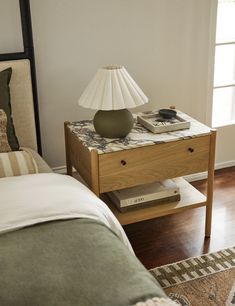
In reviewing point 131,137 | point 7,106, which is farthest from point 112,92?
point 7,106

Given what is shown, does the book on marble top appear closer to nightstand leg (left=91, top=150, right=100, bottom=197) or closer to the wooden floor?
nightstand leg (left=91, top=150, right=100, bottom=197)

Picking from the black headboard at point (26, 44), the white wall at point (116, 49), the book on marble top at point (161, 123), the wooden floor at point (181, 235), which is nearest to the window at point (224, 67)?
the white wall at point (116, 49)

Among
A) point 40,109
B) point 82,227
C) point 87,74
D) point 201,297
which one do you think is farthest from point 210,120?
point 82,227

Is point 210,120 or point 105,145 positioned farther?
point 210,120

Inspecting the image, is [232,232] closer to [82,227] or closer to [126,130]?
[126,130]

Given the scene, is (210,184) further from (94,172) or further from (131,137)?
(94,172)

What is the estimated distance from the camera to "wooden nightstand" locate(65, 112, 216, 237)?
2.04 metres

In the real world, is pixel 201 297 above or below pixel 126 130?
below

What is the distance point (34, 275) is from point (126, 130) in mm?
1004

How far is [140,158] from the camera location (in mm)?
2090

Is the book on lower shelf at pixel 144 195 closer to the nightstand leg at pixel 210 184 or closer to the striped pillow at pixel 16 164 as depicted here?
the nightstand leg at pixel 210 184

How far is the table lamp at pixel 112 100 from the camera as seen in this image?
79.4 inches

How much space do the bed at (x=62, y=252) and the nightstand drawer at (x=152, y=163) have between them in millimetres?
269

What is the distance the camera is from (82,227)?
4.95ft
